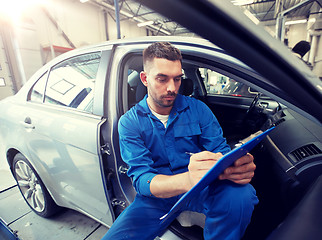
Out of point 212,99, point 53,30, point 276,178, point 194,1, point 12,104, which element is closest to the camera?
point 194,1

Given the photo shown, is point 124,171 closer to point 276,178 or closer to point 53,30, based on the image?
point 276,178

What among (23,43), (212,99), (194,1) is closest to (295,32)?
(212,99)

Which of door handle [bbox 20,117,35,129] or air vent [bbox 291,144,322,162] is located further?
door handle [bbox 20,117,35,129]

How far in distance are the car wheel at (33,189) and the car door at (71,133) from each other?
20cm

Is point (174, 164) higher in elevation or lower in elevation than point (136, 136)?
lower

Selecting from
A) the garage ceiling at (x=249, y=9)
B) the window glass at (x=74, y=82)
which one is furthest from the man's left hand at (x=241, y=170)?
the garage ceiling at (x=249, y=9)

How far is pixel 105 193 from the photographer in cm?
128

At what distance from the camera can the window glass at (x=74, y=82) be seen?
1.43 meters

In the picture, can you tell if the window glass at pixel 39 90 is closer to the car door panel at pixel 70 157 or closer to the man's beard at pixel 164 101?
the car door panel at pixel 70 157

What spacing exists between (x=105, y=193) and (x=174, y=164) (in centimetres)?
53

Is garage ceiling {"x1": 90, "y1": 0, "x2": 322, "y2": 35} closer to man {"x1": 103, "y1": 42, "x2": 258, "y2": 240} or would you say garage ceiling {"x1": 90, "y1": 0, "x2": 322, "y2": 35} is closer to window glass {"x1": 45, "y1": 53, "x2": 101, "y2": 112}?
window glass {"x1": 45, "y1": 53, "x2": 101, "y2": 112}

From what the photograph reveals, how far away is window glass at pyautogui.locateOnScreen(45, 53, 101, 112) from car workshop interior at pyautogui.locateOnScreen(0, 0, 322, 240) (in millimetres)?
388

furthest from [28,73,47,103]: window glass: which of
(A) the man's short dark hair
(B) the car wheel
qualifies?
(A) the man's short dark hair

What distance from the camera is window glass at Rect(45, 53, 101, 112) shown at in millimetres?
1426
